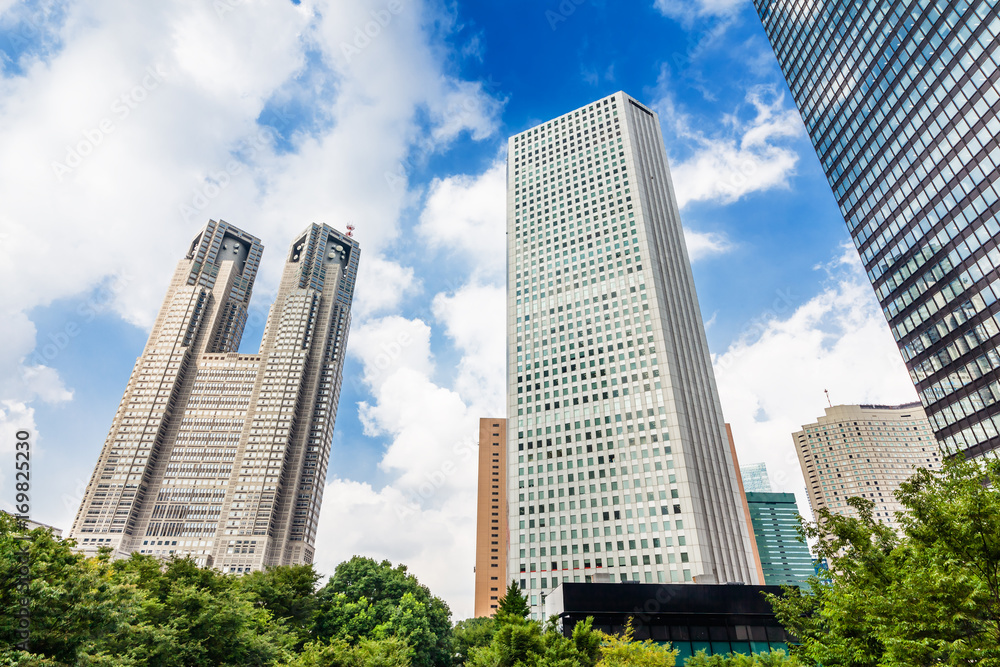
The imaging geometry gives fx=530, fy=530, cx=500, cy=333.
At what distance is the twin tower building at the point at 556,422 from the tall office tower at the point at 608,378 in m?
0.35

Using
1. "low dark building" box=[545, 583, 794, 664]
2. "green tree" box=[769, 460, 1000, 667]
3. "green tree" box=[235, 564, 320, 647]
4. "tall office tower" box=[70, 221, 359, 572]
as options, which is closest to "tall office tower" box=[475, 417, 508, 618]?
"tall office tower" box=[70, 221, 359, 572]

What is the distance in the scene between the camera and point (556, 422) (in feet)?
352

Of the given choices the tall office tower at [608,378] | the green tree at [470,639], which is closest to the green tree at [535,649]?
the green tree at [470,639]

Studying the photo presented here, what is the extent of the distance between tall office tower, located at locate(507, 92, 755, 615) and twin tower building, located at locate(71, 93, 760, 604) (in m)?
0.35

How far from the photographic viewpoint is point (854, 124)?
86.5 meters

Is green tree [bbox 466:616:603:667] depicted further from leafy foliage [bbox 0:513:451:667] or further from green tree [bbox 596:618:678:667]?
leafy foliage [bbox 0:513:451:667]

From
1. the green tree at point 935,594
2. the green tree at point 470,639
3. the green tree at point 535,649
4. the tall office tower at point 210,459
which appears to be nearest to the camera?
the green tree at point 935,594

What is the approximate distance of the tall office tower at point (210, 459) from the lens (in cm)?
16338

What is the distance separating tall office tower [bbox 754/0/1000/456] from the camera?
6544cm

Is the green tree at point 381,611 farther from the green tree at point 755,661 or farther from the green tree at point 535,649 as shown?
the green tree at point 755,661

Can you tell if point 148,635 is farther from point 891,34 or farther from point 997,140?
point 891,34

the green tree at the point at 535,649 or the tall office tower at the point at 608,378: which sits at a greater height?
the tall office tower at the point at 608,378

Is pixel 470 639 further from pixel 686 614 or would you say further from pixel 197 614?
pixel 197 614

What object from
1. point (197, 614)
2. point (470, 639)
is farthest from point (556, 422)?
point (197, 614)
